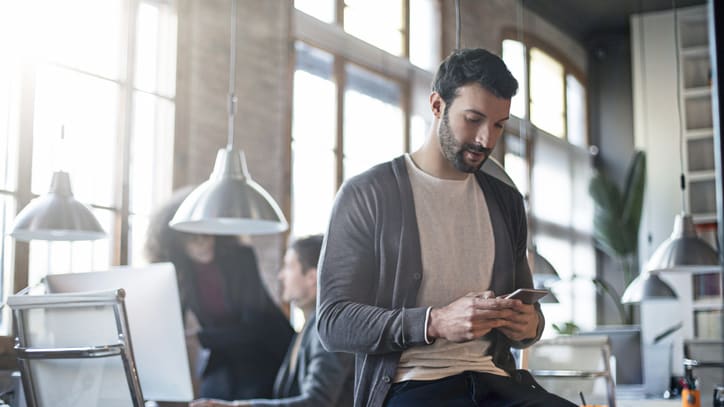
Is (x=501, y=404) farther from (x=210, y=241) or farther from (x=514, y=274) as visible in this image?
(x=210, y=241)

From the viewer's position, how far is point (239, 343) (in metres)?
4.84

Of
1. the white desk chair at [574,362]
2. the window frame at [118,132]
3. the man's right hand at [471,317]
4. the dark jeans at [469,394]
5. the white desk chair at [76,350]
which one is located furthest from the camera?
the window frame at [118,132]

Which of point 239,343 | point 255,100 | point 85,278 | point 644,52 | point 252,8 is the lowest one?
point 239,343

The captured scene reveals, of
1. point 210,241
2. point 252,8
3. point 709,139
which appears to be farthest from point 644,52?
point 210,241

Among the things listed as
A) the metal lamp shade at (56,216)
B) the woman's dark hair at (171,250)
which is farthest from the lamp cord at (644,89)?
the metal lamp shade at (56,216)

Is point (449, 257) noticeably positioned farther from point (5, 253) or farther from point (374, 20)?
point (374, 20)

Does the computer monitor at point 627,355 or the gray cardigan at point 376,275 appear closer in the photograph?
the gray cardigan at point 376,275

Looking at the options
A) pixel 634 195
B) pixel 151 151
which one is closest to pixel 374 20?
pixel 151 151

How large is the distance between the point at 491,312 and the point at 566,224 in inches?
414

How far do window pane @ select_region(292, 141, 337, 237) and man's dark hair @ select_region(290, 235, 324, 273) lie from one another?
2798 mm

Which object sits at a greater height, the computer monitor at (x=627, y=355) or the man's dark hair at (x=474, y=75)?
the man's dark hair at (x=474, y=75)

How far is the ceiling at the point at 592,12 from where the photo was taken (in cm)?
1122

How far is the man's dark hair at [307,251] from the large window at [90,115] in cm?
159

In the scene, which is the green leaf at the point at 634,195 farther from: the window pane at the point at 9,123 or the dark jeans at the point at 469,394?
the dark jeans at the point at 469,394
